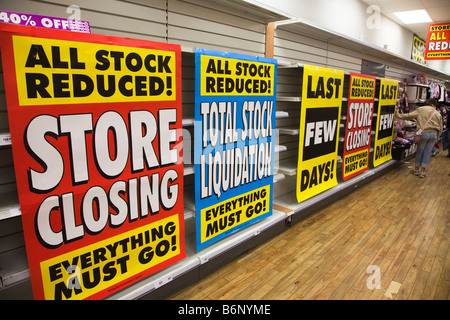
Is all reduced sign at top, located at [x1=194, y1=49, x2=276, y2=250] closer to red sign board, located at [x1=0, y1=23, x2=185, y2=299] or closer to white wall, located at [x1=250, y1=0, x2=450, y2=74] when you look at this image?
red sign board, located at [x1=0, y1=23, x2=185, y2=299]

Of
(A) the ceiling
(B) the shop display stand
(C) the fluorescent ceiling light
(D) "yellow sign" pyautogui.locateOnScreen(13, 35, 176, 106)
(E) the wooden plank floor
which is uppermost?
(C) the fluorescent ceiling light

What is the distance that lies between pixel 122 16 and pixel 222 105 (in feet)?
3.42

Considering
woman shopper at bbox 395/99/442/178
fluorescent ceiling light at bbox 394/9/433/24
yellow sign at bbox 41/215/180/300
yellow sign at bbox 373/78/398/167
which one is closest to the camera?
yellow sign at bbox 41/215/180/300

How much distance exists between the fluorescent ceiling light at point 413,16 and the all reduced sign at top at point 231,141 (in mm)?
5718

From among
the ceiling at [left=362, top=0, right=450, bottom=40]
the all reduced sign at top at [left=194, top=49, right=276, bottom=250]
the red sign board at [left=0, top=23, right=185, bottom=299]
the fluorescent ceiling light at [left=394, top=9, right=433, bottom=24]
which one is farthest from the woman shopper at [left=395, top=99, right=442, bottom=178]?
the red sign board at [left=0, top=23, right=185, bottom=299]

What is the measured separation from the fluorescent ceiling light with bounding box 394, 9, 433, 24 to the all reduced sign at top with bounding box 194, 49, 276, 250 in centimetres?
572

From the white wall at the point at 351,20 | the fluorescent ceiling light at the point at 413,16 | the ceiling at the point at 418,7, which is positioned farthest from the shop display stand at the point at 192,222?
the fluorescent ceiling light at the point at 413,16

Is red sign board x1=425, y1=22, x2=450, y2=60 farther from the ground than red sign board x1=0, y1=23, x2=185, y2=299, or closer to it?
farther from the ground

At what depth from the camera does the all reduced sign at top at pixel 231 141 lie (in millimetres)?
2459

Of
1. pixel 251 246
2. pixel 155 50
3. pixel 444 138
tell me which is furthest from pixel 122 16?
pixel 444 138

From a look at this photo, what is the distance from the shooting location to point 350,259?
9.93 feet

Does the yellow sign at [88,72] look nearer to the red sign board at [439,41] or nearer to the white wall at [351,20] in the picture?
the white wall at [351,20]

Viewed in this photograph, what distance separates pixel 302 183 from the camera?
12.4ft

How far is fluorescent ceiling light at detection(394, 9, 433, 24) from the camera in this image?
669 cm
